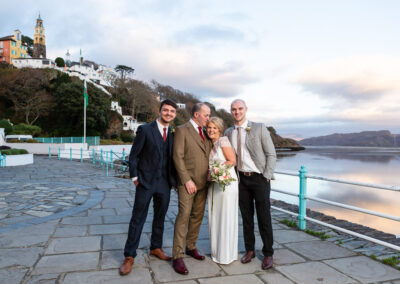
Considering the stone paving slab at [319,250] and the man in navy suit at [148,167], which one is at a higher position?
the man in navy suit at [148,167]

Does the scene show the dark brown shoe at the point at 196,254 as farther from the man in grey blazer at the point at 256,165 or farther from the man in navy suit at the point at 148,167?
the man in navy suit at the point at 148,167

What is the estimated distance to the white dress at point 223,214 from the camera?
2932 millimetres

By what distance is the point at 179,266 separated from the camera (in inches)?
109

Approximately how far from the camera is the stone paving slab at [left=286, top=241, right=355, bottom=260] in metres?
3.27

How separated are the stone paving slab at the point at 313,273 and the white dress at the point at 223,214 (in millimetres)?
554

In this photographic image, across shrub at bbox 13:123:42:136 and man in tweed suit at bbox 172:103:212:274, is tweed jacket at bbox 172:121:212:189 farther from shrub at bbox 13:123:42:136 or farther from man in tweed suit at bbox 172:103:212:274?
shrub at bbox 13:123:42:136

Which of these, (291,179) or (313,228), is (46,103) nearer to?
(291,179)

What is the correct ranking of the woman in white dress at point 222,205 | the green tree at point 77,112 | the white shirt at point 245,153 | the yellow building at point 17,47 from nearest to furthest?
1. the woman in white dress at point 222,205
2. the white shirt at point 245,153
3. the green tree at point 77,112
4. the yellow building at point 17,47

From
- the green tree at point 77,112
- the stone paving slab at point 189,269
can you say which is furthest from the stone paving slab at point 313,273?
the green tree at point 77,112

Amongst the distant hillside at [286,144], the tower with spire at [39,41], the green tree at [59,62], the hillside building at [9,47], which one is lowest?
the distant hillside at [286,144]

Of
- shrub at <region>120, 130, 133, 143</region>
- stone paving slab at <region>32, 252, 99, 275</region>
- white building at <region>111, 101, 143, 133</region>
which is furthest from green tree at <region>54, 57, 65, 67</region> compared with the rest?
stone paving slab at <region>32, 252, 99, 275</region>

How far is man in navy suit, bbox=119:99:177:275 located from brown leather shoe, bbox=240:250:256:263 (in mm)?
1120

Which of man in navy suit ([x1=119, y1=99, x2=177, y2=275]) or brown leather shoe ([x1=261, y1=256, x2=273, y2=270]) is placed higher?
man in navy suit ([x1=119, y1=99, x2=177, y2=275])

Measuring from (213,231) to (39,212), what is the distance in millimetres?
3804
